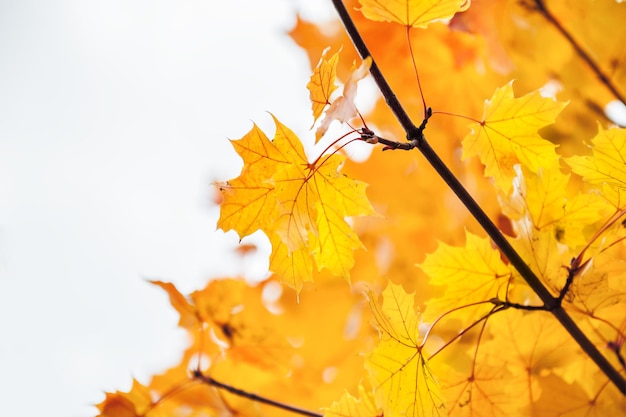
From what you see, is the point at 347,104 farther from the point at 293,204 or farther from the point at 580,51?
the point at 580,51

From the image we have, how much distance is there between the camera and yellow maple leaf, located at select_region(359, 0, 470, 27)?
1.82 feet

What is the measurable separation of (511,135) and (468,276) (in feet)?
0.58

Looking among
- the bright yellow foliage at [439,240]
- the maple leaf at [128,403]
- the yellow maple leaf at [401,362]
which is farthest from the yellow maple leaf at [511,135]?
the maple leaf at [128,403]

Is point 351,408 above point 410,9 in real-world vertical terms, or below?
below

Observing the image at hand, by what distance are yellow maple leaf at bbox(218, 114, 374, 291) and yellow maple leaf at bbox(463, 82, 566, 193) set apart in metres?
0.16

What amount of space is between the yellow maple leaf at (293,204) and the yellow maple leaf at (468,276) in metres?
0.13

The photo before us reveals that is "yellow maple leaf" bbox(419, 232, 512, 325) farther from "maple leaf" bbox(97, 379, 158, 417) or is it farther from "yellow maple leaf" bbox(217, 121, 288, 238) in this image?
"maple leaf" bbox(97, 379, 158, 417)

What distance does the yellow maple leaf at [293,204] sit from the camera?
0.55 meters

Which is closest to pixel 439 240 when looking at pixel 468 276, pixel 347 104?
pixel 468 276

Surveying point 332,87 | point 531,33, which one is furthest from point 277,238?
point 531,33

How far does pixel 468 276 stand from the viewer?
65cm

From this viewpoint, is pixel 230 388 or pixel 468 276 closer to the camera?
pixel 468 276

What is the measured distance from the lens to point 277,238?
585mm

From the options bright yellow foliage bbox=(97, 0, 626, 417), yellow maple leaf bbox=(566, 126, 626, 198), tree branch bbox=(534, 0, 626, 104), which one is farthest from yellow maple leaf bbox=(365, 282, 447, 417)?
tree branch bbox=(534, 0, 626, 104)
